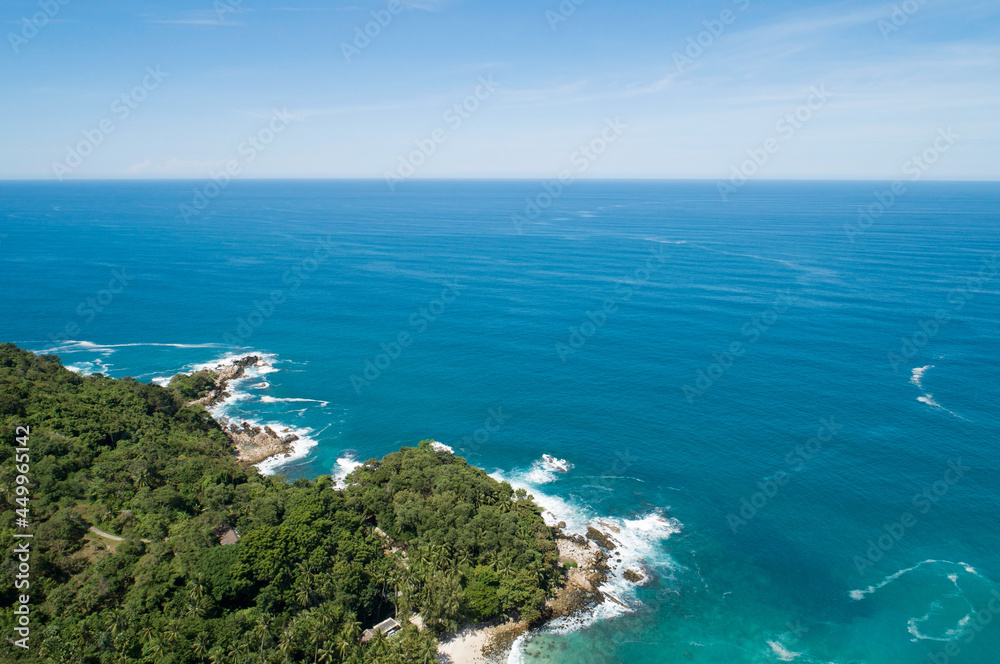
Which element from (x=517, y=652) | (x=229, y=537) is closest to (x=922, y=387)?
(x=517, y=652)

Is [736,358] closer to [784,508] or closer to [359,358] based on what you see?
[784,508]

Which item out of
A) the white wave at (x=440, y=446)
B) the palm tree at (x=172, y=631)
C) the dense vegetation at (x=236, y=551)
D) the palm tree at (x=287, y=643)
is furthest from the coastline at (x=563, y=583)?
the palm tree at (x=172, y=631)

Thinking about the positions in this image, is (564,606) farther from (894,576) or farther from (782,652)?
(894,576)

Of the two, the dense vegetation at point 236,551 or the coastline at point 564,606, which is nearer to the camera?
the dense vegetation at point 236,551

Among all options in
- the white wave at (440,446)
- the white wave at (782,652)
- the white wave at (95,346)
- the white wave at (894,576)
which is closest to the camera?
the white wave at (782,652)

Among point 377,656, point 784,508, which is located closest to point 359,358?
point 377,656

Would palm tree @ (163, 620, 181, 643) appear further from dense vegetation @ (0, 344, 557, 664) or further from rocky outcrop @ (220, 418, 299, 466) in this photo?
rocky outcrop @ (220, 418, 299, 466)

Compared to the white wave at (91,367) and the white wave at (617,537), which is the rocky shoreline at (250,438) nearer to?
the white wave at (91,367)
